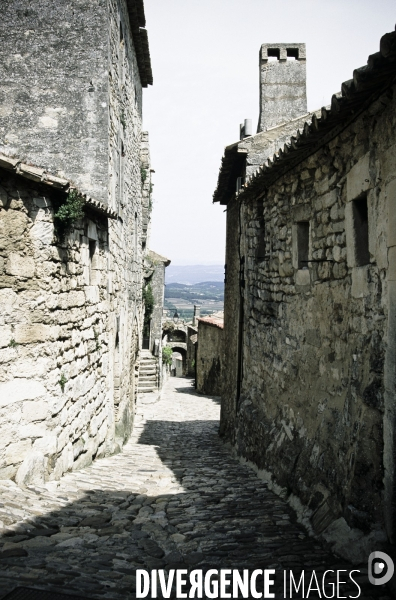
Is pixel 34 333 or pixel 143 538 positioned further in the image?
pixel 34 333

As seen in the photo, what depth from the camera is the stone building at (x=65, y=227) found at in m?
5.04

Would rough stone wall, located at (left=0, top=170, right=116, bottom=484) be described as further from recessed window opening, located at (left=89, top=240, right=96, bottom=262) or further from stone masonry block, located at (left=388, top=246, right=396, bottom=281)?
stone masonry block, located at (left=388, top=246, right=396, bottom=281)

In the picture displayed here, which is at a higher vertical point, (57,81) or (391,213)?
(57,81)

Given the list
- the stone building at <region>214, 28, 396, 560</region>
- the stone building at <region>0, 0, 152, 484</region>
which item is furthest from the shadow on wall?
the stone building at <region>0, 0, 152, 484</region>

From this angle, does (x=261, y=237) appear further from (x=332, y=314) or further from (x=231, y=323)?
(x=231, y=323)

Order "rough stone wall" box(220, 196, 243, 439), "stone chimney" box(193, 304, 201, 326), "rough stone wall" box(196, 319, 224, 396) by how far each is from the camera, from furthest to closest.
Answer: "stone chimney" box(193, 304, 201, 326)
"rough stone wall" box(196, 319, 224, 396)
"rough stone wall" box(220, 196, 243, 439)

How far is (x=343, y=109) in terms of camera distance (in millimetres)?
4000

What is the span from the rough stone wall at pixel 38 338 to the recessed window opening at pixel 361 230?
2981 millimetres

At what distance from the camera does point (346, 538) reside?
3.71m

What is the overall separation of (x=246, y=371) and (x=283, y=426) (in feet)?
9.78

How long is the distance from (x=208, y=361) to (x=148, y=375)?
9.29ft

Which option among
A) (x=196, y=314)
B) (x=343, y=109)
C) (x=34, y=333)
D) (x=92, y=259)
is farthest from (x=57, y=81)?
(x=196, y=314)

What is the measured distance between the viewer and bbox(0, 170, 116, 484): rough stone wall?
493 centimetres

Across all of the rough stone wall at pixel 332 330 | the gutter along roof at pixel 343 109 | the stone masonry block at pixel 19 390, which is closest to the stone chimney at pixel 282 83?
the rough stone wall at pixel 332 330
